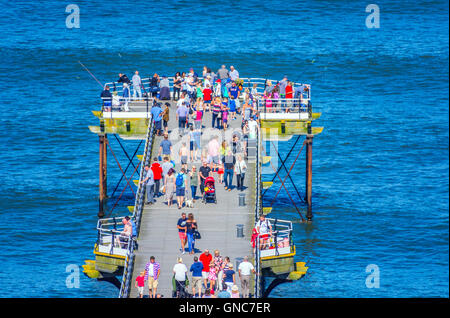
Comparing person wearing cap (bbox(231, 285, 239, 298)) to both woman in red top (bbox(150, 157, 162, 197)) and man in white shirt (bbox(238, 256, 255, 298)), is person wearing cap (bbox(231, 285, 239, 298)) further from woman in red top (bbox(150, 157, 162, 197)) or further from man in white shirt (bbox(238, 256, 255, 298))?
woman in red top (bbox(150, 157, 162, 197))

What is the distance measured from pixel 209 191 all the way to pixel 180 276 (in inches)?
350

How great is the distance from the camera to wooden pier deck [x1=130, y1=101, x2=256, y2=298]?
52281 mm

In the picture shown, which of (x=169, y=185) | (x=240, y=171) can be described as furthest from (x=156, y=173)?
(x=240, y=171)

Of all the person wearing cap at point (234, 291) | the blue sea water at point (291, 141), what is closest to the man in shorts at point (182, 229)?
the person wearing cap at point (234, 291)

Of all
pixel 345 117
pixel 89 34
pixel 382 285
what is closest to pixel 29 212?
pixel 382 285

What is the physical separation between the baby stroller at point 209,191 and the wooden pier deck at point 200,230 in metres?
0.29

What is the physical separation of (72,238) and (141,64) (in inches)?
1838

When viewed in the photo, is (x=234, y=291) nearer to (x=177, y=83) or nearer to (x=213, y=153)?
(x=213, y=153)

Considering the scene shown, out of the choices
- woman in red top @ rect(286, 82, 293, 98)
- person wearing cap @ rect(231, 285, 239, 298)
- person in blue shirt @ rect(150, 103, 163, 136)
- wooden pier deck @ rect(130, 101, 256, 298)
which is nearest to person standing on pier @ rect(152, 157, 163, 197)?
wooden pier deck @ rect(130, 101, 256, 298)

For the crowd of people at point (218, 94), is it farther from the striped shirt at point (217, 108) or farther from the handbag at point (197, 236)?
the handbag at point (197, 236)

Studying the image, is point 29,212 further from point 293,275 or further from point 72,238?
point 293,275

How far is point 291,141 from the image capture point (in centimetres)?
9275

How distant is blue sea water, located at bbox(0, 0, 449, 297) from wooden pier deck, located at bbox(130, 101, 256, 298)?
22.7 ft
